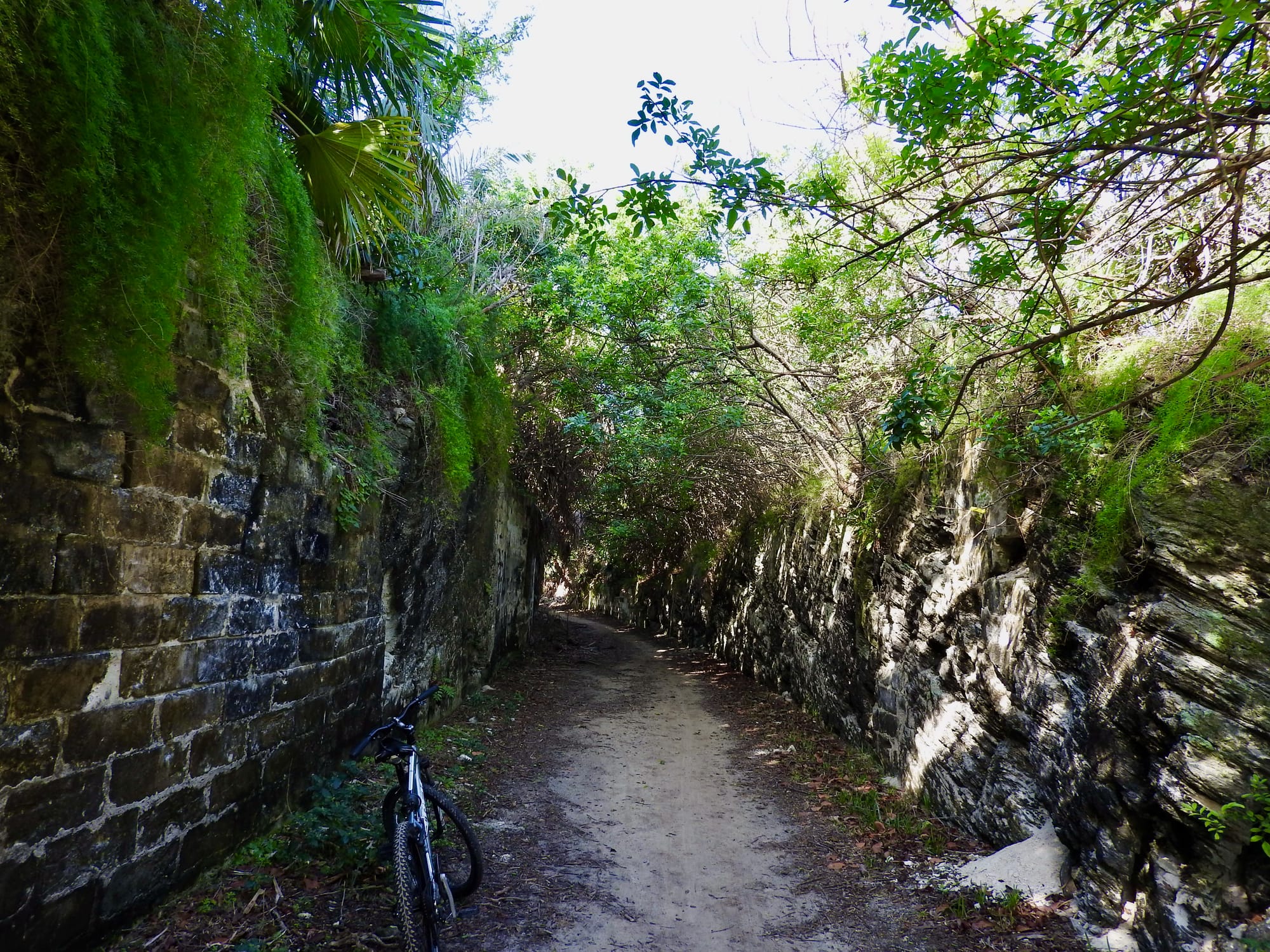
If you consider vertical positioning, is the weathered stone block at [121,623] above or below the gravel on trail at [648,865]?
above

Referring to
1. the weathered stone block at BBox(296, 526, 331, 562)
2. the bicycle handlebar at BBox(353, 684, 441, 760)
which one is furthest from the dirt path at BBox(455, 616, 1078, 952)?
the weathered stone block at BBox(296, 526, 331, 562)

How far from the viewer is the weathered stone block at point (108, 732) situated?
115 inches

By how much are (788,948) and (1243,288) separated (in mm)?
4485

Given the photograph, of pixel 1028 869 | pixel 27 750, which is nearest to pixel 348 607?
pixel 27 750

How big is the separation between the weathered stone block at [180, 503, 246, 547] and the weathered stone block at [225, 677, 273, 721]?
2.51ft

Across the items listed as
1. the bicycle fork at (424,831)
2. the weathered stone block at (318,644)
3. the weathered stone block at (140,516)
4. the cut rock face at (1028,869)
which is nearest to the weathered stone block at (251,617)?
the weathered stone block at (318,644)

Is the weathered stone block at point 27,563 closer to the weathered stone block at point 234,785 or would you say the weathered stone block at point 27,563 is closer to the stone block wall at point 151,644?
the stone block wall at point 151,644

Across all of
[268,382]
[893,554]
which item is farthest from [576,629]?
[268,382]

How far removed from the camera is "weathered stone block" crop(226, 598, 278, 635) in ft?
12.9

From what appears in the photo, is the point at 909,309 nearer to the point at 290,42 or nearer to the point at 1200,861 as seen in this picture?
the point at 1200,861

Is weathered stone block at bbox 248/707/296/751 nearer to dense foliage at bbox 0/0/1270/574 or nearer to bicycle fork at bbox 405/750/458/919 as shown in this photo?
bicycle fork at bbox 405/750/458/919

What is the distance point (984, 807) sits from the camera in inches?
199

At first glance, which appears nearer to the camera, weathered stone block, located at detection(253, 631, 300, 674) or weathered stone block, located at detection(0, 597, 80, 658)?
weathered stone block, located at detection(0, 597, 80, 658)

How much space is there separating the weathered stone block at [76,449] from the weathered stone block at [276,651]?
1425 mm
